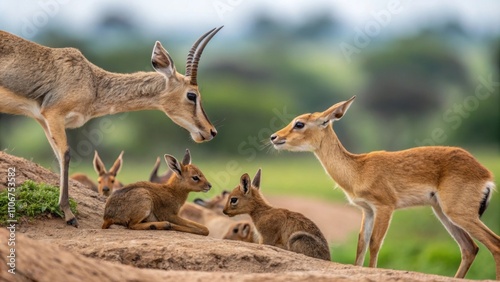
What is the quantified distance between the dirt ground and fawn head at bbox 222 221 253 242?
69.7 inches

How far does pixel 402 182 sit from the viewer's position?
13.0m

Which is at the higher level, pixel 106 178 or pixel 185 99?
pixel 185 99

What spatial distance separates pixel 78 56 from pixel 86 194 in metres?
1.96

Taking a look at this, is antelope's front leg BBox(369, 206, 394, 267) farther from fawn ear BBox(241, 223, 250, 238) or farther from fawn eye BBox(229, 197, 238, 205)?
fawn ear BBox(241, 223, 250, 238)

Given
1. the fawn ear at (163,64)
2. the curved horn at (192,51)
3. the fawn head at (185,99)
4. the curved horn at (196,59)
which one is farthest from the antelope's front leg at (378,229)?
Result: the fawn ear at (163,64)

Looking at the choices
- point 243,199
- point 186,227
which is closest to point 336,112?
point 243,199

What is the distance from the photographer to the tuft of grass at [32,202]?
1263 centimetres

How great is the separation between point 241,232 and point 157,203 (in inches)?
76.9

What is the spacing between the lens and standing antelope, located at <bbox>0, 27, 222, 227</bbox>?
12.8 m

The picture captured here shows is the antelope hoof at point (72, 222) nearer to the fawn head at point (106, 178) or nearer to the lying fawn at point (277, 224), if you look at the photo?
the lying fawn at point (277, 224)

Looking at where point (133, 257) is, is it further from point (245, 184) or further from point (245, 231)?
point (245, 231)

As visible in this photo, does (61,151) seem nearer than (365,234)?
Yes

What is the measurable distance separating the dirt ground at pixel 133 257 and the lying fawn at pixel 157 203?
0.92 feet

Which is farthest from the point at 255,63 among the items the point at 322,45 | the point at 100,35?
the point at 100,35
